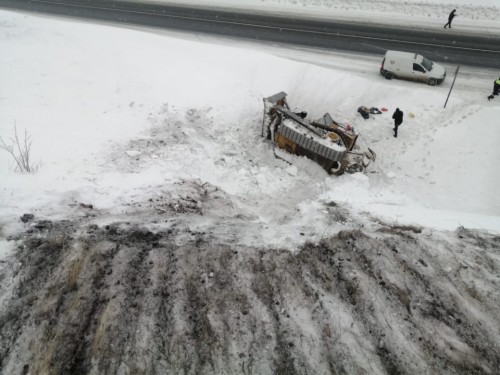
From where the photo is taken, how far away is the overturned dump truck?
43.0 ft

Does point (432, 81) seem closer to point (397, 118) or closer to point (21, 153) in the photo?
point (397, 118)

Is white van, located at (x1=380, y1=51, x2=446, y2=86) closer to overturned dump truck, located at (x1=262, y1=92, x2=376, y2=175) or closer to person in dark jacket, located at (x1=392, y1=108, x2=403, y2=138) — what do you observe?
person in dark jacket, located at (x1=392, y1=108, x2=403, y2=138)

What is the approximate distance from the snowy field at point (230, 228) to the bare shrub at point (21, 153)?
26cm

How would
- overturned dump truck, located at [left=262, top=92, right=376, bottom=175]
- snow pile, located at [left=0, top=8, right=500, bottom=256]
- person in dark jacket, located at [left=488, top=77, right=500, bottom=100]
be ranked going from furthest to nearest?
person in dark jacket, located at [left=488, top=77, right=500, bottom=100] → overturned dump truck, located at [left=262, top=92, right=376, bottom=175] → snow pile, located at [left=0, top=8, right=500, bottom=256]

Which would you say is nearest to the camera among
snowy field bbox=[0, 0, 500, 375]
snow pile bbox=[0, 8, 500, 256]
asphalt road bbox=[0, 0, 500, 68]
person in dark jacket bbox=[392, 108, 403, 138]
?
snowy field bbox=[0, 0, 500, 375]

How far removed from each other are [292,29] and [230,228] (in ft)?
67.2

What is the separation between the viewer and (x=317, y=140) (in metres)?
13.2

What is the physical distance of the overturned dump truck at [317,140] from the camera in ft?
43.0

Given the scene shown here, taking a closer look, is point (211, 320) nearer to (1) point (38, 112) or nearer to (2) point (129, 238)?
(2) point (129, 238)

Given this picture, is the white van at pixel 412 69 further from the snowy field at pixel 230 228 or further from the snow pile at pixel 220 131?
the snowy field at pixel 230 228

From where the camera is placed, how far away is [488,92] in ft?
58.8

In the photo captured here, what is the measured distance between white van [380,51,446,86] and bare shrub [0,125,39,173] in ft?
58.2

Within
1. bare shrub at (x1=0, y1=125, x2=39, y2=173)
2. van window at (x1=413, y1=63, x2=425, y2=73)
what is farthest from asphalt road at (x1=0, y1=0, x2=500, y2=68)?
bare shrub at (x1=0, y1=125, x2=39, y2=173)

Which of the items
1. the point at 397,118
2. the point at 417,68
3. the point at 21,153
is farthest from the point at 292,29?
the point at 21,153
